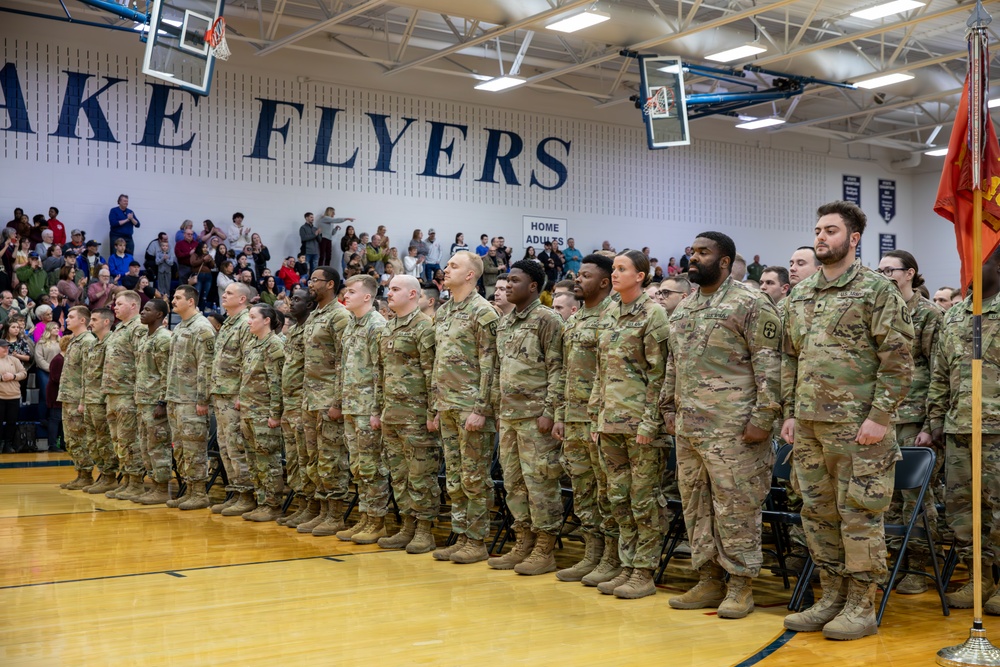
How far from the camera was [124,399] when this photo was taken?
9.20 meters

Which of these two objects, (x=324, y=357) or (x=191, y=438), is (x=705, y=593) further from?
(x=191, y=438)

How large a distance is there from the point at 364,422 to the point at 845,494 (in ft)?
11.4

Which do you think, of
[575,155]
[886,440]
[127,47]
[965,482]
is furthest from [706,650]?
[575,155]

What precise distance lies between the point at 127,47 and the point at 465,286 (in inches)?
486

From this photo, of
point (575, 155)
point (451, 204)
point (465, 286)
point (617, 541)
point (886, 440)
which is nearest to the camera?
point (886, 440)

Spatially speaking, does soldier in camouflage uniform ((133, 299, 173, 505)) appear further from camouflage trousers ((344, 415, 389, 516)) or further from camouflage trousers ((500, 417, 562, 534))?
camouflage trousers ((500, 417, 562, 534))

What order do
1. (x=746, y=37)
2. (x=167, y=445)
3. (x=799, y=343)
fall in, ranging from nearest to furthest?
(x=799, y=343) < (x=167, y=445) < (x=746, y=37)

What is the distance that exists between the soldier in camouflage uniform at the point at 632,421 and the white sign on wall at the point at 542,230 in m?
14.8

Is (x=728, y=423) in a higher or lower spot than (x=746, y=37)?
lower

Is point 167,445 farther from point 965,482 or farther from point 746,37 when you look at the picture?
point 746,37

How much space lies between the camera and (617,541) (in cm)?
562

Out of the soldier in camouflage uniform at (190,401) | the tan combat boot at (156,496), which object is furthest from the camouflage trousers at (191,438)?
the tan combat boot at (156,496)

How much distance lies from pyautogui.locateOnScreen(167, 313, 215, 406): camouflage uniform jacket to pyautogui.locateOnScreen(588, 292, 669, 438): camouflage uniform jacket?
417 cm

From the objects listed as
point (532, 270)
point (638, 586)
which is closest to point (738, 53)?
point (532, 270)
